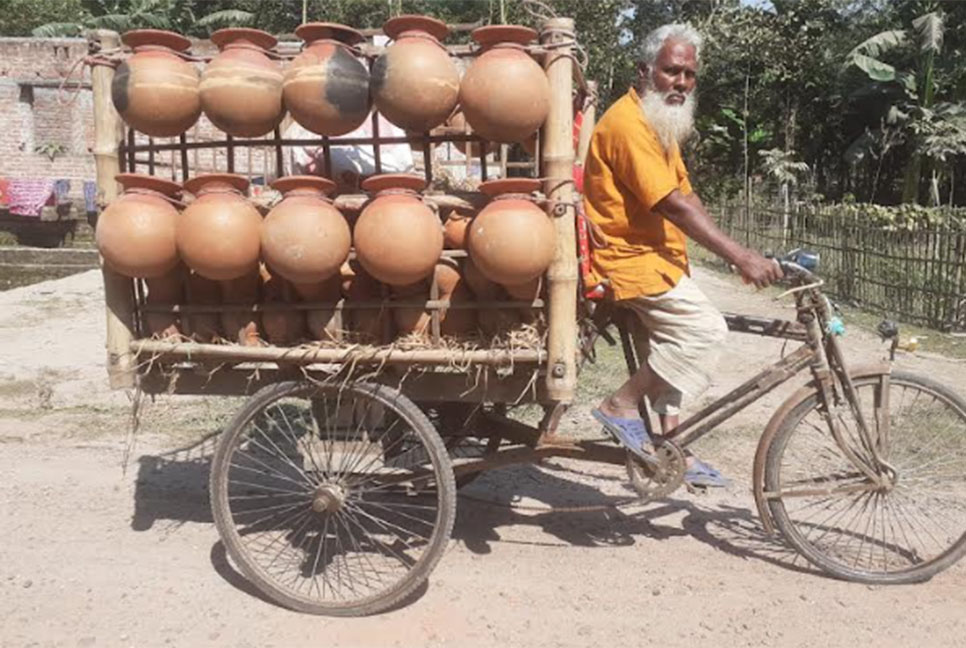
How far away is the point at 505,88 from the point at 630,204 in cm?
78

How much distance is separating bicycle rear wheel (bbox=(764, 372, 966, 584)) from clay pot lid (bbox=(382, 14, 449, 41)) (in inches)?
71.6

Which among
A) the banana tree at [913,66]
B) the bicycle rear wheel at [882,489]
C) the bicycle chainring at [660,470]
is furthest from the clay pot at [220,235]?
the banana tree at [913,66]

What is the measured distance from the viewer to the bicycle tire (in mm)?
2783

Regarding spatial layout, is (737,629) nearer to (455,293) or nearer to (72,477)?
(455,293)

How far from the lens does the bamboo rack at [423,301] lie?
8.82 feet

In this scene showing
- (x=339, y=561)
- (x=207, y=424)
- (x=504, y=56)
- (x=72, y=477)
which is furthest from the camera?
(x=207, y=424)

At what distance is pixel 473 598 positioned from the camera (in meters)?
2.97

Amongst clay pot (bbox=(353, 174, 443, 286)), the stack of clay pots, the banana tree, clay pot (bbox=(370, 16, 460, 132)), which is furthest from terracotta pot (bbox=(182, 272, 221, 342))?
A: the banana tree

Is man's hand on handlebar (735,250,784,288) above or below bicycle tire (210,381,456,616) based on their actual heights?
above

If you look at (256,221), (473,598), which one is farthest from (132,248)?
(473,598)

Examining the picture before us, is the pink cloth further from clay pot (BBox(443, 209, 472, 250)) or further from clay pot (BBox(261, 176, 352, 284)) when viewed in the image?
clay pot (BBox(443, 209, 472, 250))

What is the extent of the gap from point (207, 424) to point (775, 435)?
3366mm

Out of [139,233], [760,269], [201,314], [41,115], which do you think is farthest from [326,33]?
[41,115]

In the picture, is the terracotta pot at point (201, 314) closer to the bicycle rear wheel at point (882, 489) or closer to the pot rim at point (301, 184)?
the pot rim at point (301, 184)
